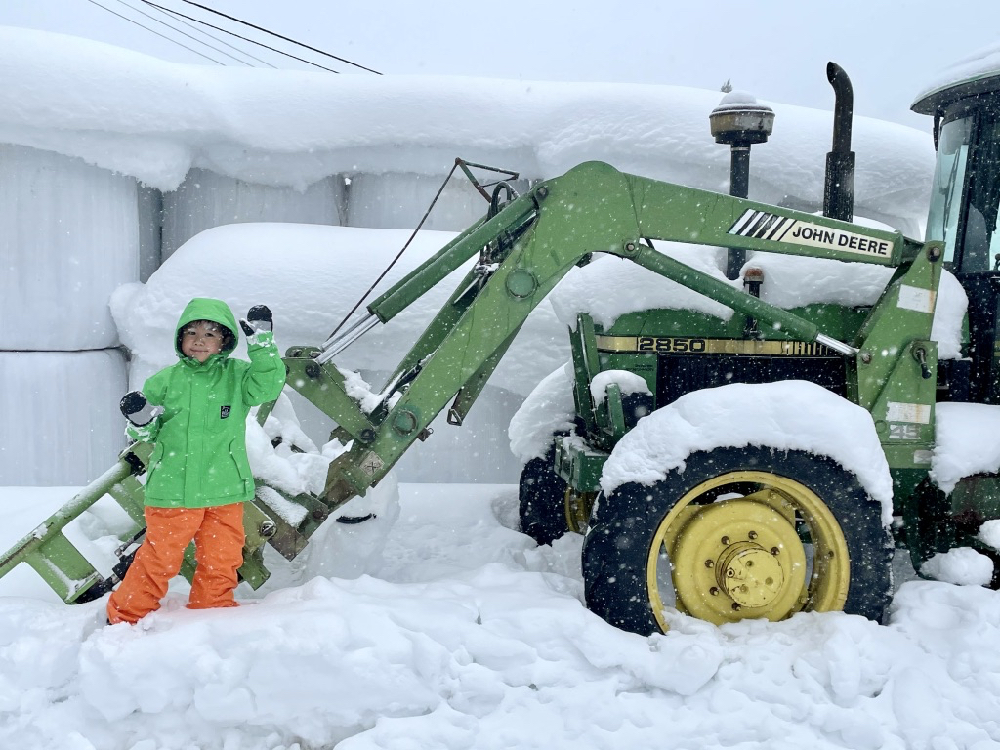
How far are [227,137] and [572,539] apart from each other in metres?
3.95

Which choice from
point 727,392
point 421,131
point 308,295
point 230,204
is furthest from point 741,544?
point 230,204

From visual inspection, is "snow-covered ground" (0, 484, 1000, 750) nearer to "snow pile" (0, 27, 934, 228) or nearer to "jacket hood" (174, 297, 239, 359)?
"jacket hood" (174, 297, 239, 359)

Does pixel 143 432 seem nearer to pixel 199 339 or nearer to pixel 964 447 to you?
pixel 199 339

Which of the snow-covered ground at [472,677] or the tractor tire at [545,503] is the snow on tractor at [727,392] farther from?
the tractor tire at [545,503]

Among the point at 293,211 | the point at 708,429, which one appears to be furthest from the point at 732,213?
the point at 293,211

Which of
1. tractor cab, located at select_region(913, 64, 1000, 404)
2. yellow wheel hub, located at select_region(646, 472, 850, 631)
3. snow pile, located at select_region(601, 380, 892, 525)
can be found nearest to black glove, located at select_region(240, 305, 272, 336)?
snow pile, located at select_region(601, 380, 892, 525)

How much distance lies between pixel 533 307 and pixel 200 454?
1.37 metres

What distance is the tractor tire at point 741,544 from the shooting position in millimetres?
2771

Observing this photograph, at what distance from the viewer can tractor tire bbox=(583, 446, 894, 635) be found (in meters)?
2.77

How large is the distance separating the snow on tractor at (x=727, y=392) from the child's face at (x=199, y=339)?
1.31ft

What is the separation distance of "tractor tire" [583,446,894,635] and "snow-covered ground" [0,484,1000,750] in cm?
11

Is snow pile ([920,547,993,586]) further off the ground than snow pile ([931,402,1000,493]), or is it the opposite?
snow pile ([931,402,1000,493])

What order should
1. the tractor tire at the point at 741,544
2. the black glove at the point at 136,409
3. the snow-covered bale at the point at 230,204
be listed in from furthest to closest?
the snow-covered bale at the point at 230,204 < the tractor tire at the point at 741,544 < the black glove at the point at 136,409

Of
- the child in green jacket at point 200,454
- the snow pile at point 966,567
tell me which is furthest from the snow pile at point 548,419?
the snow pile at point 966,567
